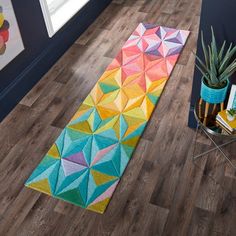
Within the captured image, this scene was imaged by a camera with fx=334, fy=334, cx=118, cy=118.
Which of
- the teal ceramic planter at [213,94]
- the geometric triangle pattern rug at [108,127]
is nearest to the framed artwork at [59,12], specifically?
the geometric triangle pattern rug at [108,127]

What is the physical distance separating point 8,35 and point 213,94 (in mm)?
1954

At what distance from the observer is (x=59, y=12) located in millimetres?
4043

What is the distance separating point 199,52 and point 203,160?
90cm

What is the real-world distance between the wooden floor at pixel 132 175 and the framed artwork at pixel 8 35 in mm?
516

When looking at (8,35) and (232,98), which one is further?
(8,35)

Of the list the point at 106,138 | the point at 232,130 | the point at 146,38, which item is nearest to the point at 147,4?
the point at 146,38

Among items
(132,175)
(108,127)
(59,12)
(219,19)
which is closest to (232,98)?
(219,19)

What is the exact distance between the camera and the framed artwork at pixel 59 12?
12.2 feet

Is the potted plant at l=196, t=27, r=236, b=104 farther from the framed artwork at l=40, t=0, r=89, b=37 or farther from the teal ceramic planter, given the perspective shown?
the framed artwork at l=40, t=0, r=89, b=37

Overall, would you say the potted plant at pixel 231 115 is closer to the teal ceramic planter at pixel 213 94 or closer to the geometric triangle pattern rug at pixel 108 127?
the teal ceramic planter at pixel 213 94

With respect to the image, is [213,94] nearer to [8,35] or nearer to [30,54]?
[8,35]

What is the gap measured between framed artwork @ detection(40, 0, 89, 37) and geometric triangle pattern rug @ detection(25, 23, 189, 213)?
747mm

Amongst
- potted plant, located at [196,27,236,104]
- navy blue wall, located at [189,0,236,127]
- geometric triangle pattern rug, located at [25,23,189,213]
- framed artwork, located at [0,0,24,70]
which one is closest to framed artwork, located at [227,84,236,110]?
potted plant, located at [196,27,236,104]

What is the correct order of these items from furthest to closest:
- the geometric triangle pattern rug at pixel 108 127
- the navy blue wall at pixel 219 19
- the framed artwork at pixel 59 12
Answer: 1. the framed artwork at pixel 59 12
2. the geometric triangle pattern rug at pixel 108 127
3. the navy blue wall at pixel 219 19
